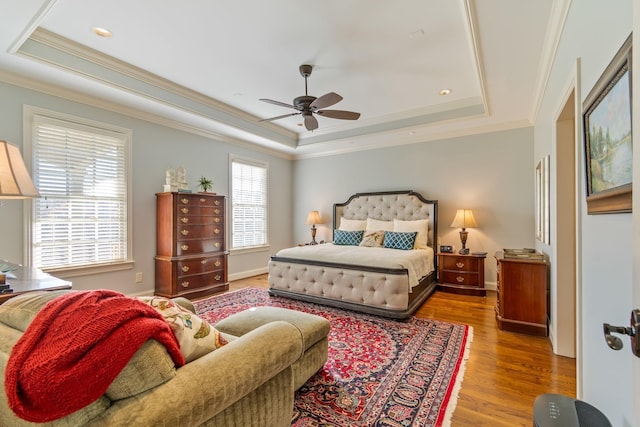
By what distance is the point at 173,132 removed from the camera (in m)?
4.34

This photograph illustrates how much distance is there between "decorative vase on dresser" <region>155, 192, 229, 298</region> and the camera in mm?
3941

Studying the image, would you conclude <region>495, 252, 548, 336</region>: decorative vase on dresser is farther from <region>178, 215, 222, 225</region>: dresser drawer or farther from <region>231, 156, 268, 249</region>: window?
<region>231, 156, 268, 249</region>: window

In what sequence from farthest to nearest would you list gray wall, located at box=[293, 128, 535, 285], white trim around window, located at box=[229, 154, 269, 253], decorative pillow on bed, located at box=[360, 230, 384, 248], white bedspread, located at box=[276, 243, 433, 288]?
white trim around window, located at box=[229, 154, 269, 253], decorative pillow on bed, located at box=[360, 230, 384, 248], gray wall, located at box=[293, 128, 535, 285], white bedspread, located at box=[276, 243, 433, 288]

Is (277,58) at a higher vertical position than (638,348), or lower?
higher

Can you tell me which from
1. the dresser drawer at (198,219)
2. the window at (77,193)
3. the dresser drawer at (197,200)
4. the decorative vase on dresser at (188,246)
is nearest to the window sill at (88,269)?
the window at (77,193)

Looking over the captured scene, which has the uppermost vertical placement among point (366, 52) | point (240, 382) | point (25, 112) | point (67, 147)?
point (366, 52)

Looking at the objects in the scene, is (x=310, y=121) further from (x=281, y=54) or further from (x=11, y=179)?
(x=11, y=179)

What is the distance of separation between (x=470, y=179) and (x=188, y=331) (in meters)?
4.71

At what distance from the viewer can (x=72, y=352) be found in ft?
2.48

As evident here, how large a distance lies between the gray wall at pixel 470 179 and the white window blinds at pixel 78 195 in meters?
3.72

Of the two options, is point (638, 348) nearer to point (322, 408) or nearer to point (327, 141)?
point (322, 408)

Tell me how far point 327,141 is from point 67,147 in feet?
12.4

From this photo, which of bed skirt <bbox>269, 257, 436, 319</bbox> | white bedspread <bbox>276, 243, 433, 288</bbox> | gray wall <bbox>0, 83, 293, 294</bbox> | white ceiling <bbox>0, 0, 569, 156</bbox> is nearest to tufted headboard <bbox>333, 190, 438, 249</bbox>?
white bedspread <bbox>276, 243, 433, 288</bbox>

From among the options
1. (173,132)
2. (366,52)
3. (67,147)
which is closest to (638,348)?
(366,52)
